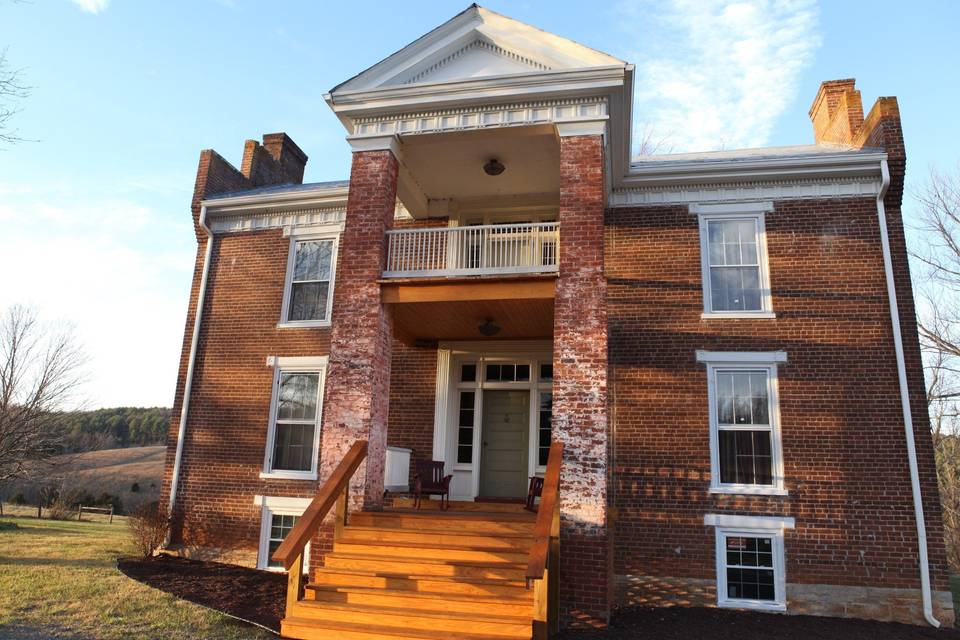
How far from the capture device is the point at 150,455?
51906mm

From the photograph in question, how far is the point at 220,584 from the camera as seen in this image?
32.2ft

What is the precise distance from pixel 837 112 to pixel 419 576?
38.1 feet

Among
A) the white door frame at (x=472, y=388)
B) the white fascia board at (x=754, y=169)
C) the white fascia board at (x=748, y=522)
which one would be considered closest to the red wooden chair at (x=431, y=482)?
the white door frame at (x=472, y=388)

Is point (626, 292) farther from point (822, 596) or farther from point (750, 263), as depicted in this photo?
point (822, 596)

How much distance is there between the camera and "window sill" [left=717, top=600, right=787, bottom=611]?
30.8 feet

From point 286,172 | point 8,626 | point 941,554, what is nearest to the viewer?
point 8,626

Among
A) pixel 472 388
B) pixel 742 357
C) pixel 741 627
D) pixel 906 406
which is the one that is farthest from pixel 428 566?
pixel 906 406

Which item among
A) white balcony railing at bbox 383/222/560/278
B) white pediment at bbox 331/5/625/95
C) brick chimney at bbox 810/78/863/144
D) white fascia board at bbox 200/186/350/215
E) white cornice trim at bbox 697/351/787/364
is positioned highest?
brick chimney at bbox 810/78/863/144

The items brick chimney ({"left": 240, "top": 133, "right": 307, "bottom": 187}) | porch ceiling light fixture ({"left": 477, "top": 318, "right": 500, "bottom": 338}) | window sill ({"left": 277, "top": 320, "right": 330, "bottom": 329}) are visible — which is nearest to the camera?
porch ceiling light fixture ({"left": 477, "top": 318, "right": 500, "bottom": 338})

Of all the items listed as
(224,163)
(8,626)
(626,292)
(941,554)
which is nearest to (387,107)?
(626,292)

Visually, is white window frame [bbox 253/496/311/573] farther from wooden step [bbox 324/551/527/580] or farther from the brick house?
wooden step [bbox 324/551/527/580]

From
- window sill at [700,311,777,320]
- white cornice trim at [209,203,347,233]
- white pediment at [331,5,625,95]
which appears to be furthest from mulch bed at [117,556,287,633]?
window sill at [700,311,777,320]

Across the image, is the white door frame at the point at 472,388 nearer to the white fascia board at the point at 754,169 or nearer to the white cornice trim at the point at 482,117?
the white fascia board at the point at 754,169

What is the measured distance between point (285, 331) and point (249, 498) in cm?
321
